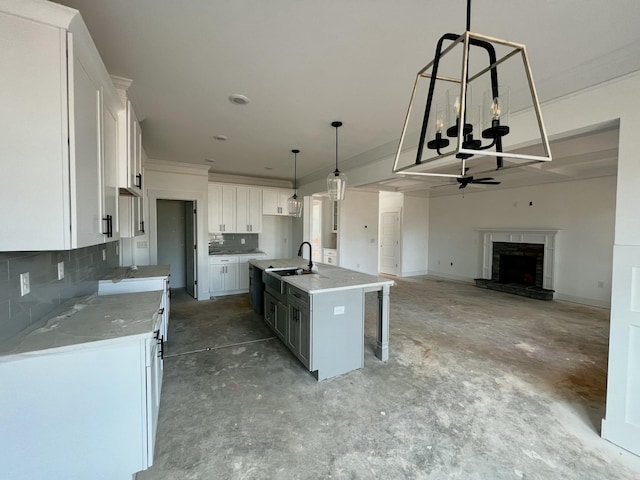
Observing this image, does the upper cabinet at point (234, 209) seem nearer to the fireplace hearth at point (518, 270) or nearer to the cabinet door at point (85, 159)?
the cabinet door at point (85, 159)

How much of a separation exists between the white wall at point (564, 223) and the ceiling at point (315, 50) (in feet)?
15.4

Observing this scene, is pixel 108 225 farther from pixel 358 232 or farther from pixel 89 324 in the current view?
pixel 358 232

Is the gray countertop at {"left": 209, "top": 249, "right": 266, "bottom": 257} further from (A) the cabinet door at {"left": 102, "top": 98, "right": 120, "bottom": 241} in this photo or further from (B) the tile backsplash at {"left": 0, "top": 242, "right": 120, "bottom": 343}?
(A) the cabinet door at {"left": 102, "top": 98, "right": 120, "bottom": 241}

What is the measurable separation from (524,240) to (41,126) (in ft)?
25.8

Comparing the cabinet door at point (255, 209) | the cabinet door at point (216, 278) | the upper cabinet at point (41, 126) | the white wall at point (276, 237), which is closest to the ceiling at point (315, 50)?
the upper cabinet at point (41, 126)

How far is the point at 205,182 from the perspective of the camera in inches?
212

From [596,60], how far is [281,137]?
3006 millimetres

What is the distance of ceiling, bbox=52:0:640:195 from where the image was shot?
1504mm

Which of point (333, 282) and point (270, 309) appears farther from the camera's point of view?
point (270, 309)

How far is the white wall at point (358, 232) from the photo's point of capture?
7230mm

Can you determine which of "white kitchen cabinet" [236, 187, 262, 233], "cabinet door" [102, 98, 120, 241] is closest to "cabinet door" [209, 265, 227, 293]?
"white kitchen cabinet" [236, 187, 262, 233]

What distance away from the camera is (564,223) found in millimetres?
5762

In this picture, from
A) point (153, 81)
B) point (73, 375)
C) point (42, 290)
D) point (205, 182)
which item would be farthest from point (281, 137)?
point (73, 375)

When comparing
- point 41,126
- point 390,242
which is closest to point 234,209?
point 41,126
